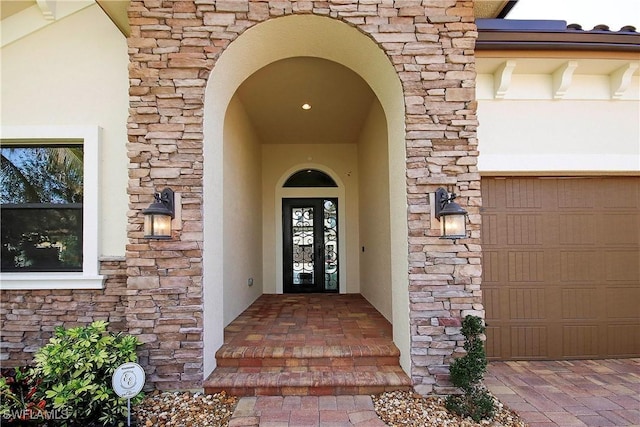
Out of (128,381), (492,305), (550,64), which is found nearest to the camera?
(128,381)

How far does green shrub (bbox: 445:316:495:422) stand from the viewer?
2652mm

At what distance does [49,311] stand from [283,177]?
4758mm

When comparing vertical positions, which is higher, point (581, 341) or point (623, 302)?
point (623, 302)

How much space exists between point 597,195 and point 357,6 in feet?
11.4

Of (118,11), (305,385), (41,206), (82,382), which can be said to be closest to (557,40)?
(305,385)

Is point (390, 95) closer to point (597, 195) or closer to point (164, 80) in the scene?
point (164, 80)

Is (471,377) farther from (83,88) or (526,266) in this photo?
(83,88)

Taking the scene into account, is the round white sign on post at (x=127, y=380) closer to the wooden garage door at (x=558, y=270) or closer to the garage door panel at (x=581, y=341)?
the wooden garage door at (x=558, y=270)

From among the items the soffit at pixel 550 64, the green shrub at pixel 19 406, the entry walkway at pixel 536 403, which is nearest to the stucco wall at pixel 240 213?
the entry walkway at pixel 536 403

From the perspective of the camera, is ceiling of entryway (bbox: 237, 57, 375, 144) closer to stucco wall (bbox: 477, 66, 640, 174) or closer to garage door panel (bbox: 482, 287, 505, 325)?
stucco wall (bbox: 477, 66, 640, 174)

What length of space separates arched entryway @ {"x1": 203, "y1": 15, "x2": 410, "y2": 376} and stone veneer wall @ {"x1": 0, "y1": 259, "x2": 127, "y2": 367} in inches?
41.5

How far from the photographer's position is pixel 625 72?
12.1 feet

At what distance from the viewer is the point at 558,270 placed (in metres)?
3.89

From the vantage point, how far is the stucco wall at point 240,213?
4.62 m
